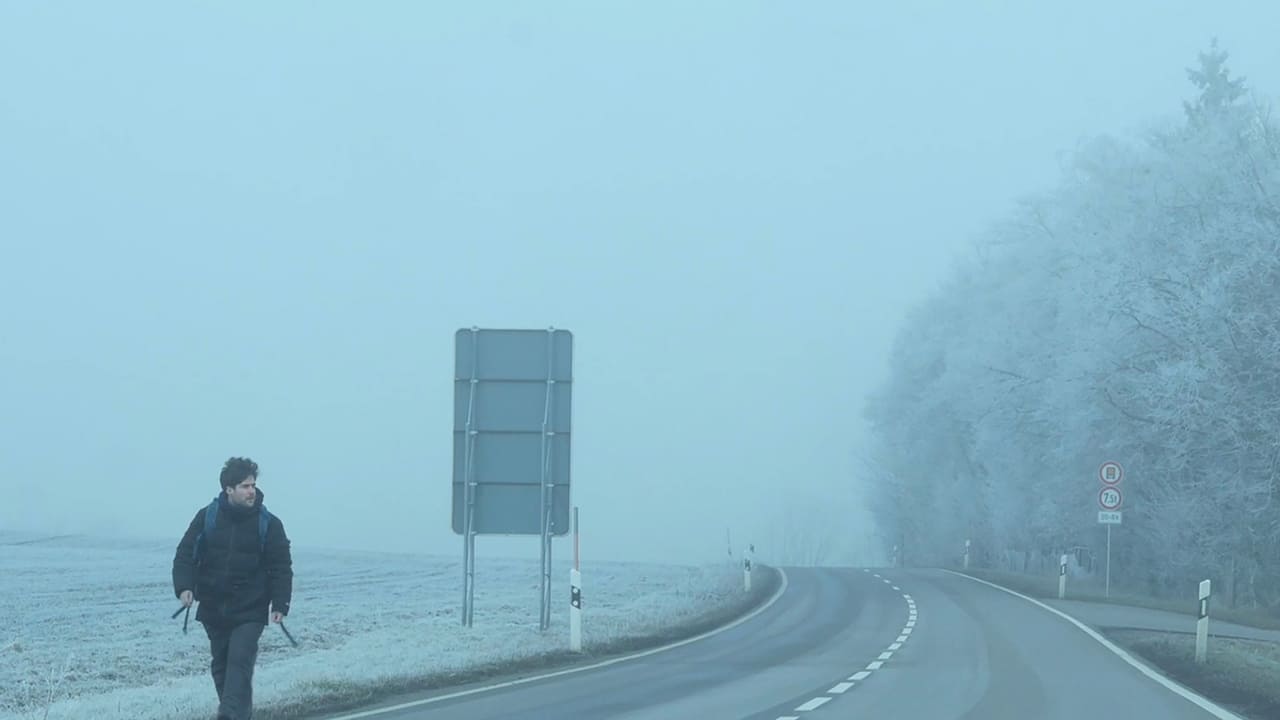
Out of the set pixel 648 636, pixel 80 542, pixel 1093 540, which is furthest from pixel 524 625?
pixel 80 542

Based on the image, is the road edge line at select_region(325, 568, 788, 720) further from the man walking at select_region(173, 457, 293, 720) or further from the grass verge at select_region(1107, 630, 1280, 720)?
the grass verge at select_region(1107, 630, 1280, 720)

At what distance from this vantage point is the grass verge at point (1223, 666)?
16453 millimetres

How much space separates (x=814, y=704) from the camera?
50.4ft

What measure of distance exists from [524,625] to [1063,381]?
816 inches

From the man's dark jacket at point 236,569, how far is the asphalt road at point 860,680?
3167 mm

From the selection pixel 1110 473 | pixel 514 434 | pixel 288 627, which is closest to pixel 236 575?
pixel 514 434

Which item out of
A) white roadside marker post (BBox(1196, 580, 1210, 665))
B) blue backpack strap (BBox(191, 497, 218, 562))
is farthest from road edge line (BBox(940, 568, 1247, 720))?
blue backpack strap (BBox(191, 497, 218, 562))

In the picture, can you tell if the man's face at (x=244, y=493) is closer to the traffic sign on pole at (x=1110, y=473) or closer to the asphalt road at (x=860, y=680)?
the asphalt road at (x=860, y=680)

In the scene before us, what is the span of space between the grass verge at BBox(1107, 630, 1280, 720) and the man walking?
957 cm

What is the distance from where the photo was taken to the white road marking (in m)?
14.9

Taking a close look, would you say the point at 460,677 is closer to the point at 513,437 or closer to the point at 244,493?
the point at 513,437

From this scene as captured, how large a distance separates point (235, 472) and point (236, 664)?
4.36 feet

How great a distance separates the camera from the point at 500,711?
14.5 meters

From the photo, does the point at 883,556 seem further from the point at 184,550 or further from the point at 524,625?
the point at 184,550
